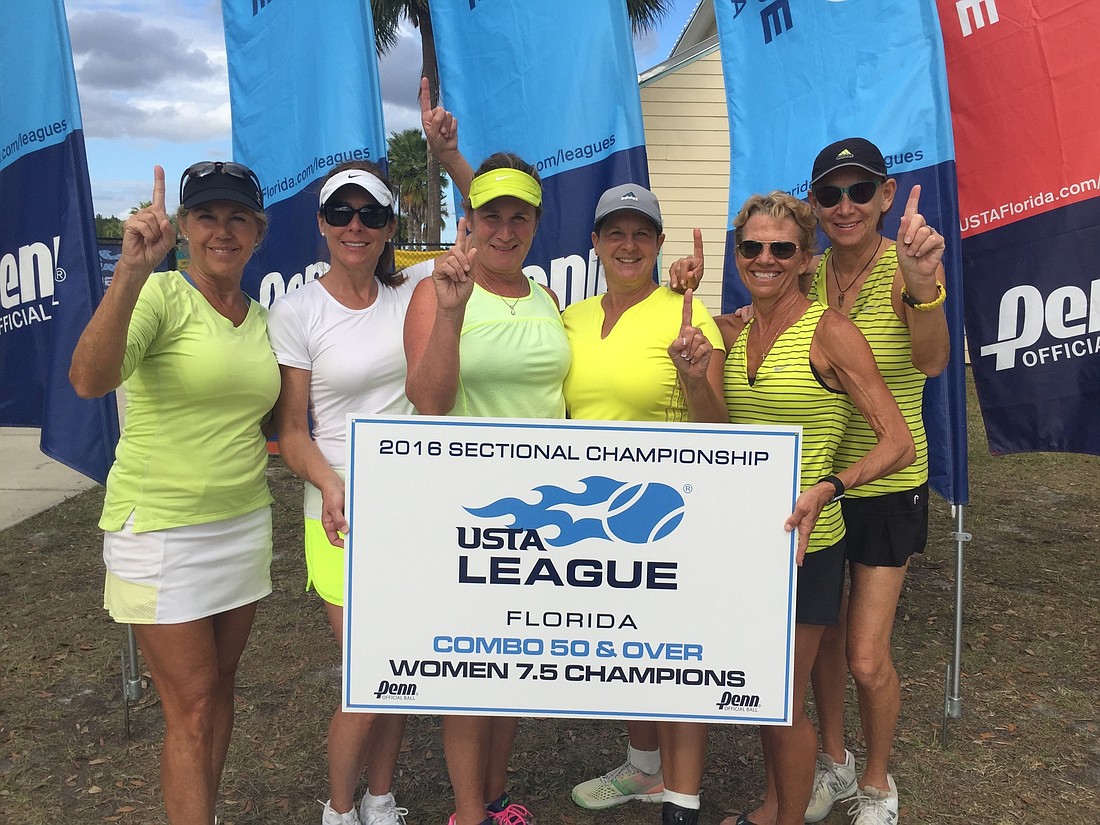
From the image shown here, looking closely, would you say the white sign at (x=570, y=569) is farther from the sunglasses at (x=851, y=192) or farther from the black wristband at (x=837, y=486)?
the sunglasses at (x=851, y=192)

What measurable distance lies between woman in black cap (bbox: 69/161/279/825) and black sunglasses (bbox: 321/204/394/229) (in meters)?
0.20

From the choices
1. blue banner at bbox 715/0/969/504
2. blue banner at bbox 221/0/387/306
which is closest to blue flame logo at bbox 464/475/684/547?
blue banner at bbox 715/0/969/504

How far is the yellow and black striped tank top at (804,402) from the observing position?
2.42 meters

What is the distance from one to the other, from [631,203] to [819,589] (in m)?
1.29

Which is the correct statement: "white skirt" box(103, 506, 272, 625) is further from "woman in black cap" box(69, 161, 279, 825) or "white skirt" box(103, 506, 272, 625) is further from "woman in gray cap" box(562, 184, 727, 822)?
"woman in gray cap" box(562, 184, 727, 822)

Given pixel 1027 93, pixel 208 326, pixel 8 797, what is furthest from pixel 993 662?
pixel 8 797

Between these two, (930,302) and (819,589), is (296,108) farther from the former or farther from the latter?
(819,589)

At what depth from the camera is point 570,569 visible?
2344 millimetres

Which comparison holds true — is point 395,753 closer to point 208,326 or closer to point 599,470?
point 599,470

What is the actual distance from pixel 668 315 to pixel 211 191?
137 cm

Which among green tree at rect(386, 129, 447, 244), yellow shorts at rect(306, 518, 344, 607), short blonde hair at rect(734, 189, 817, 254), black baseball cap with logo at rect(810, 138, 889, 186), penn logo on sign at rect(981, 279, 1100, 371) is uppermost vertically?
green tree at rect(386, 129, 447, 244)

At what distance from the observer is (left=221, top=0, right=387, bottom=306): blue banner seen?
12.8 ft

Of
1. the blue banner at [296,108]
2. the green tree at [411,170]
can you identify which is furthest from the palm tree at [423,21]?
the green tree at [411,170]

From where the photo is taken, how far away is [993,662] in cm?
448
